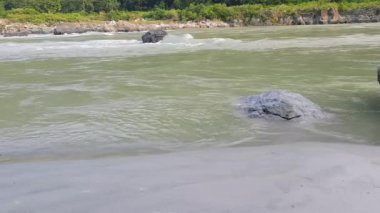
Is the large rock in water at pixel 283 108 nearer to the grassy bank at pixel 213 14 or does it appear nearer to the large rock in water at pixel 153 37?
the large rock in water at pixel 153 37

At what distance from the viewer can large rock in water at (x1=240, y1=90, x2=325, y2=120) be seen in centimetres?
743

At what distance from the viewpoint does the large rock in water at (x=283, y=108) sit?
24.4 ft

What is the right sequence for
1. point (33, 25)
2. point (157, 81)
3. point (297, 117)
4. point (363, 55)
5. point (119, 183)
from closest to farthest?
point (119, 183), point (297, 117), point (157, 81), point (363, 55), point (33, 25)

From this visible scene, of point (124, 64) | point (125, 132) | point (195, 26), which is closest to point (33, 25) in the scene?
point (195, 26)

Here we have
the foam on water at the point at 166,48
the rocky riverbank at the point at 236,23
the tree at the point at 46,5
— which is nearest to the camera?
the foam on water at the point at 166,48

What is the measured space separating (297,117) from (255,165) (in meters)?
2.50

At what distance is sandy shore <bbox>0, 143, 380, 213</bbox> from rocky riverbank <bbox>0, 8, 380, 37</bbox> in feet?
163

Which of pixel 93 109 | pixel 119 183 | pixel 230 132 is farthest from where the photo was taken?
pixel 93 109

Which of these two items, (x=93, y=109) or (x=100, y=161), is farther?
(x=93, y=109)

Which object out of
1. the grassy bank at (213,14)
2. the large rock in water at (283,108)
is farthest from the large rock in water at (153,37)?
the grassy bank at (213,14)

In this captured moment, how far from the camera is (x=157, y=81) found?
12117mm

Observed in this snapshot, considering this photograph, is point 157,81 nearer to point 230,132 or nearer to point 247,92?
point 247,92

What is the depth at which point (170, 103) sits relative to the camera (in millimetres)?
9109

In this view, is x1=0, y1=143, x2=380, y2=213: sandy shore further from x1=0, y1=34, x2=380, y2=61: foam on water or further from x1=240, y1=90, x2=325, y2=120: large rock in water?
x1=0, y1=34, x2=380, y2=61: foam on water
